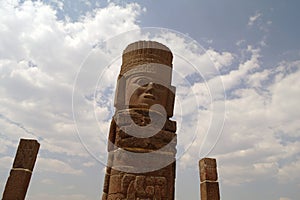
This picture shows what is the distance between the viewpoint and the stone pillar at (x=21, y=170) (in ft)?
20.0

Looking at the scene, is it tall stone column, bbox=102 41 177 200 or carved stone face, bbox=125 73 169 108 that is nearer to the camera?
tall stone column, bbox=102 41 177 200

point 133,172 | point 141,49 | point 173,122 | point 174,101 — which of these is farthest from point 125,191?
point 141,49

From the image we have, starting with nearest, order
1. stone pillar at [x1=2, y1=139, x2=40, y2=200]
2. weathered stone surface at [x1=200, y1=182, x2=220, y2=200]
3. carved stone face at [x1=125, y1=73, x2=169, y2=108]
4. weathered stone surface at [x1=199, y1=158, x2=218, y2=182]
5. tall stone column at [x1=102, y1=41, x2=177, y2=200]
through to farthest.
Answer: stone pillar at [x1=2, y1=139, x2=40, y2=200], tall stone column at [x1=102, y1=41, x2=177, y2=200], weathered stone surface at [x1=200, y1=182, x2=220, y2=200], weathered stone surface at [x1=199, y1=158, x2=218, y2=182], carved stone face at [x1=125, y1=73, x2=169, y2=108]

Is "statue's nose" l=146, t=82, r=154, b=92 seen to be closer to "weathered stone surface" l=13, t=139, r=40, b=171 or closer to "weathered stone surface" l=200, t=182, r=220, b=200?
"weathered stone surface" l=200, t=182, r=220, b=200

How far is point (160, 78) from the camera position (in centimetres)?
814

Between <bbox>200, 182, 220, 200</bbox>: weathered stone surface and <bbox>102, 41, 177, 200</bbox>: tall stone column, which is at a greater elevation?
<bbox>102, 41, 177, 200</bbox>: tall stone column

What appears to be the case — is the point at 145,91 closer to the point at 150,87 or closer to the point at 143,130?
the point at 150,87

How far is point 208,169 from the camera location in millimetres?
7566

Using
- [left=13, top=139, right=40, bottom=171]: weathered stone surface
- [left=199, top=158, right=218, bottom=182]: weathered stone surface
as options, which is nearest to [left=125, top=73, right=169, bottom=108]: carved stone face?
[left=199, top=158, right=218, bottom=182]: weathered stone surface

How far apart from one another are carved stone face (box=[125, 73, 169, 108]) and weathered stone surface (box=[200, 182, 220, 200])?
2.63 m

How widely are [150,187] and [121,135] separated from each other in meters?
1.60

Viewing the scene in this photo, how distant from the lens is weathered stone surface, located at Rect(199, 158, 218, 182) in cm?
749

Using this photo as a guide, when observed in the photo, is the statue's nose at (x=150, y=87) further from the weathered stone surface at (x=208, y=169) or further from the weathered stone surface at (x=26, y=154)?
the weathered stone surface at (x=26, y=154)

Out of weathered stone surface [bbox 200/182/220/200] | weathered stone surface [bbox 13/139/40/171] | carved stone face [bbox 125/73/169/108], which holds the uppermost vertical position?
carved stone face [bbox 125/73/169/108]
